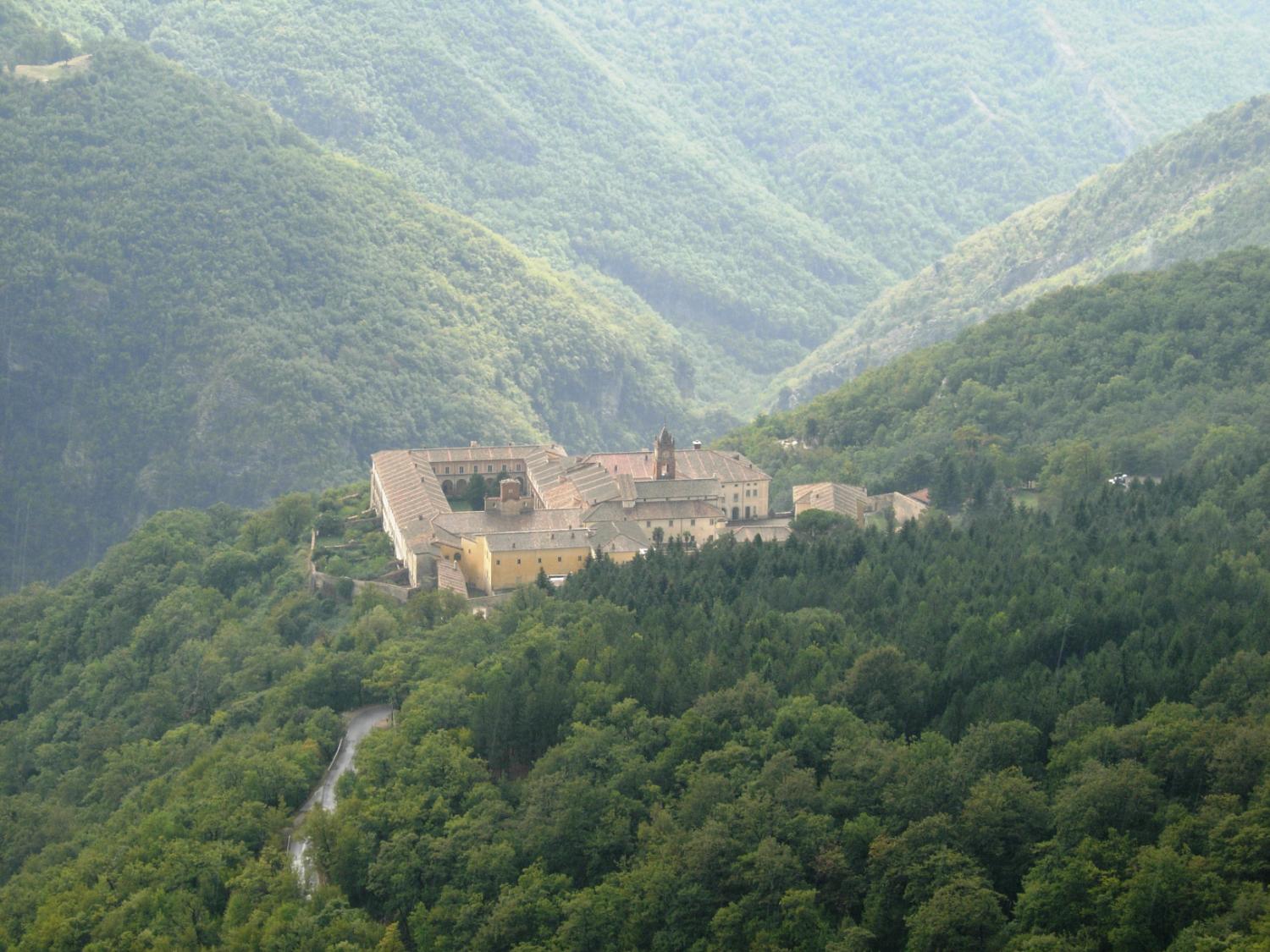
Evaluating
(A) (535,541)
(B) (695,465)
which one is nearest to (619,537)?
(A) (535,541)

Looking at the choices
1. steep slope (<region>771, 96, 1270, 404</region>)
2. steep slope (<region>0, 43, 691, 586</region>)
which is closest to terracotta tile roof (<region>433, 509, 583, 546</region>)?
steep slope (<region>0, 43, 691, 586</region>)

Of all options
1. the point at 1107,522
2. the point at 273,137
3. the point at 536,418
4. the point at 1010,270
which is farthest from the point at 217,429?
the point at 1107,522

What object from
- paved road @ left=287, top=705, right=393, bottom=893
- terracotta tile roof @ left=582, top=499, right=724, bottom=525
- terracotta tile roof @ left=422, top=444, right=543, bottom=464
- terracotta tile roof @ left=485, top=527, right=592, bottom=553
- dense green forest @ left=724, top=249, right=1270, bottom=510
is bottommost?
paved road @ left=287, top=705, right=393, bottom=893

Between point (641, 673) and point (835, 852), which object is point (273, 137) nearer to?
point (641, 673)

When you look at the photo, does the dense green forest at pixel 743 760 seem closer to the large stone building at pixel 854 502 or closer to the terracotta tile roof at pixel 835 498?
the terracotta tile roof at pixel 835 498

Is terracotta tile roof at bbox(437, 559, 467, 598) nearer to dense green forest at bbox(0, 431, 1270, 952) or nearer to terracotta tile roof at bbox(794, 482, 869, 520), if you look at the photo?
dense green forest at bbox(0, 431, 1270, 952)

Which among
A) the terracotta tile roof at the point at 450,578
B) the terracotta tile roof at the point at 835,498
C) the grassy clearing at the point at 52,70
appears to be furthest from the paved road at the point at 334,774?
the grassy clearing at the point at 52,70

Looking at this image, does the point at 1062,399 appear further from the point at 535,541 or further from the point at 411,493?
the point at 535,541
